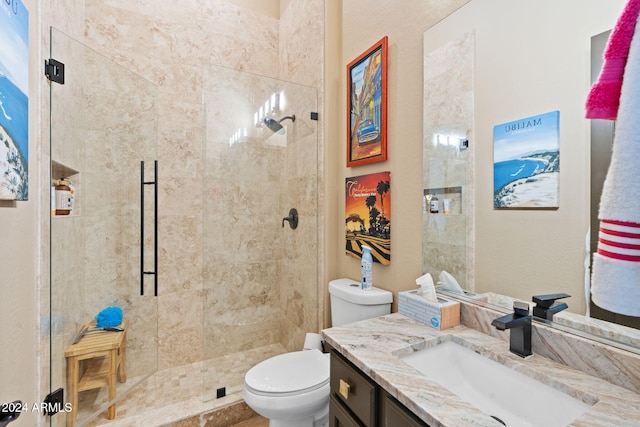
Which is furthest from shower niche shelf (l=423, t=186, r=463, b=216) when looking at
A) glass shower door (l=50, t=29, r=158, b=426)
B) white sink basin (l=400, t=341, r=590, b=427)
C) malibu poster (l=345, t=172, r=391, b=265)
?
glass shower door (l=50, t=29, r=158, b=426)

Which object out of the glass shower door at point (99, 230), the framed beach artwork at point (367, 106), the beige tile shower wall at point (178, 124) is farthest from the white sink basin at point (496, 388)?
the beige tile shower wall at point (178, 124)

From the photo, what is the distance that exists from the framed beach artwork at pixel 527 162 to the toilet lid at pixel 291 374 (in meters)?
1.16

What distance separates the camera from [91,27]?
2055 millimetres

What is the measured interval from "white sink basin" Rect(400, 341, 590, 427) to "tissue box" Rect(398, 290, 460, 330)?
3.4 inches

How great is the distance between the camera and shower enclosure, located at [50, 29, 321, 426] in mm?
1725

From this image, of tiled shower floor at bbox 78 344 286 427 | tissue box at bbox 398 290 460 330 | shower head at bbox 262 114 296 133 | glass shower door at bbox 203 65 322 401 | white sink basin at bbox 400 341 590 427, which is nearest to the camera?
white sink basin at bbox 400 341 590 427

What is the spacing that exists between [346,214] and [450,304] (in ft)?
3.07

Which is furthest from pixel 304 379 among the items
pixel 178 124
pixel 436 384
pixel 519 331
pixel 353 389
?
pixel 178 124

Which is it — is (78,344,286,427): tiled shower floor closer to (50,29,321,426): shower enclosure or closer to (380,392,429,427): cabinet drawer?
(50,29,321,426): shower enclosure

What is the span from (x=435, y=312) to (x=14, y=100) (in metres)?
1.63

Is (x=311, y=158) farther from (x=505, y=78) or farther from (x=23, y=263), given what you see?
(x=23, y=263)

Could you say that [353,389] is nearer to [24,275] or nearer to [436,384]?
[436,384]

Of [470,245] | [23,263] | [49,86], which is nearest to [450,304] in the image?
[470,245]

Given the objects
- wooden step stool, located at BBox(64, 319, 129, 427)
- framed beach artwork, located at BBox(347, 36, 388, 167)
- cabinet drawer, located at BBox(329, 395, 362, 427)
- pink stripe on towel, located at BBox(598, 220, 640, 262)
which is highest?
framed beach artwork, located at BBox(347, 36, 388, 167)
